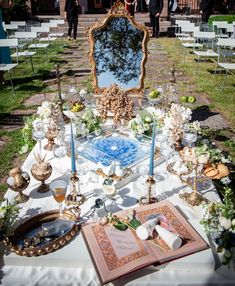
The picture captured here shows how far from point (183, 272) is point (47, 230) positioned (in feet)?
3.34

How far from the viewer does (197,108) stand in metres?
7.17

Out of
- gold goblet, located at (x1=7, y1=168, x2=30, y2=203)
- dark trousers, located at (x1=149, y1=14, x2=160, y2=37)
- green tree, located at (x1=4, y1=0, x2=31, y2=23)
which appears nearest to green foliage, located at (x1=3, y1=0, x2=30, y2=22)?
green tree, located at (x1=4, y1=0, x2=31, y2=23)

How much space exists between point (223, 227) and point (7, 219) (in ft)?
5.10

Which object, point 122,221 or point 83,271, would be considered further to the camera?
point 122,221

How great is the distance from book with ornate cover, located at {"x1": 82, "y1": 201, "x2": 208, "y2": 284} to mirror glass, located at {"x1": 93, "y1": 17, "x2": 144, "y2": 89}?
9.56 ft

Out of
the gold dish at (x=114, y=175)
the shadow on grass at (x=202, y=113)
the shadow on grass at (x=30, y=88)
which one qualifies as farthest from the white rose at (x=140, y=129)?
the shadow on grass at (x=30, y=88)

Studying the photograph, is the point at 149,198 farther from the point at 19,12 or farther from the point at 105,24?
the point at 19,12

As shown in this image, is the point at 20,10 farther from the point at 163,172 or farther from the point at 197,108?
the point at 163,172

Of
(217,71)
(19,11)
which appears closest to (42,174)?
(217,71)

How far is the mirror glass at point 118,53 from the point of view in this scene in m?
4.82

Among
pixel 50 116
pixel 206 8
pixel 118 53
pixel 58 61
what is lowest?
pixel 58 61

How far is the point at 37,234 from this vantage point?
2.39 m

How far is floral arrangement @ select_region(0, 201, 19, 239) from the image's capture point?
7.69ft

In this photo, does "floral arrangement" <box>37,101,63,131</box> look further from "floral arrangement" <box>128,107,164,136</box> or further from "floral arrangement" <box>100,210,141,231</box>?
"floral arrangement" <box>100,210,141,231</box>
